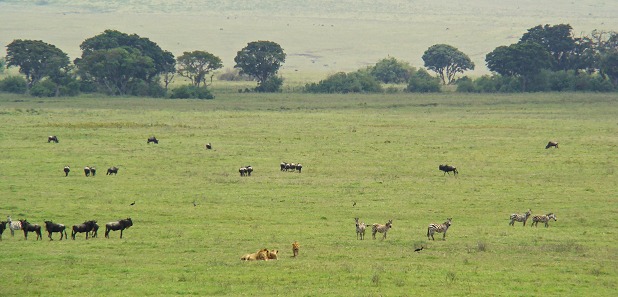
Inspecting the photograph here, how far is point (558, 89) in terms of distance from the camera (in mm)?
105688

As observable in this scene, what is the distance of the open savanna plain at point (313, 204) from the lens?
2083 centimetres

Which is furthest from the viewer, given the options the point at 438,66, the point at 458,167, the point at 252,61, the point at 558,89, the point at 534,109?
the point at 438,66

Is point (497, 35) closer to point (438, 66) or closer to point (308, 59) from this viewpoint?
point (308, 59)

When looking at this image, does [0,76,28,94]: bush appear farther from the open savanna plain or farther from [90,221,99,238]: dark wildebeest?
[90,221,99,238]: dark wildebeest

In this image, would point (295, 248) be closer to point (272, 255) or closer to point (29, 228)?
point (272, 255)

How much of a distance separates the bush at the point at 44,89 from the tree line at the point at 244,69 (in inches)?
3.8

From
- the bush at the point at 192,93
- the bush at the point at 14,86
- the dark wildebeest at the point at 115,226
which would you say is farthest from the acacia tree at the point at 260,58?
the dark wildebeest at the point at 115,226

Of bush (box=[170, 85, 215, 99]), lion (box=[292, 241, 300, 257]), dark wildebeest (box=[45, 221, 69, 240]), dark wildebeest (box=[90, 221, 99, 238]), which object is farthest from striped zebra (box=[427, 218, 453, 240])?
bush (box=[170, 85, 215, 99])

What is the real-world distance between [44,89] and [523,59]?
4876 centimetres

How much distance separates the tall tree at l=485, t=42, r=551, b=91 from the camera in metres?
106

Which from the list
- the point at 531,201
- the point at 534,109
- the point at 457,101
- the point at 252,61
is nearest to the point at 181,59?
the point at 252,61

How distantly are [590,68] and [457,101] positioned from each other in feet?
116

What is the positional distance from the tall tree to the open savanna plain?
40624mm

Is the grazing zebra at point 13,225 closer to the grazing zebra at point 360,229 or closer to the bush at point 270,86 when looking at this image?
the grazing zebra at point 360,229
